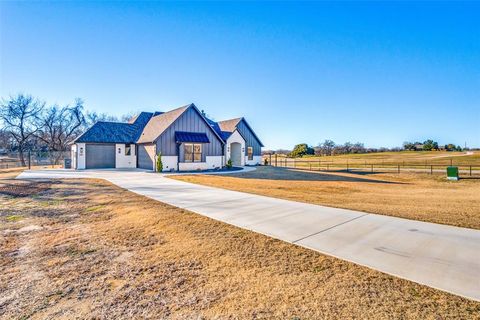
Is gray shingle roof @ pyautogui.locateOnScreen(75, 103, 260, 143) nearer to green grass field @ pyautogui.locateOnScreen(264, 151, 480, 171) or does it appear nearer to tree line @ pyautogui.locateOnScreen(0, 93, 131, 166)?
tree line @ pyautogui.locateOnScreen(0, 93, 131, 166)

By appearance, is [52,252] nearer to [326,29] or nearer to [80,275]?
[80,275]

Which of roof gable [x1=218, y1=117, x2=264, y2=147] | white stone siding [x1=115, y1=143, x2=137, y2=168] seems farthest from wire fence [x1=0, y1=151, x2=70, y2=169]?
roof gable [x1=218, y1=117, x2=264, y2=147]

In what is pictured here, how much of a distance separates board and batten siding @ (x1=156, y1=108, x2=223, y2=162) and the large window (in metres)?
0.43

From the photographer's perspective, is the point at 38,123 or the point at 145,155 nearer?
the point at 145,155

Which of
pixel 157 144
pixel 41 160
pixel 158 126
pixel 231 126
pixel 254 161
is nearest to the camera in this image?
pixel 157 144

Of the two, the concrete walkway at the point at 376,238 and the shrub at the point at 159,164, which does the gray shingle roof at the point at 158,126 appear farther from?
the concrete walkway at the point at 376,238

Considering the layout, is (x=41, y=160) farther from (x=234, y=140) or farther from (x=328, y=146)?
(x=328, y=146)

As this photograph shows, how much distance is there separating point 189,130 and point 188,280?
2195 cm

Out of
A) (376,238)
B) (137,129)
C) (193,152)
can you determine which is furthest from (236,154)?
(376,238)

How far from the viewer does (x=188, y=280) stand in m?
3.60

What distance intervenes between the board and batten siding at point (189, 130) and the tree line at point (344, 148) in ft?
129

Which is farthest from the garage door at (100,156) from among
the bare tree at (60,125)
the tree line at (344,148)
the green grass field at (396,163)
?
the tree line at (344,148)

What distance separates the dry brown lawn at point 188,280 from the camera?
112 inches

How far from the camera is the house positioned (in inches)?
922
